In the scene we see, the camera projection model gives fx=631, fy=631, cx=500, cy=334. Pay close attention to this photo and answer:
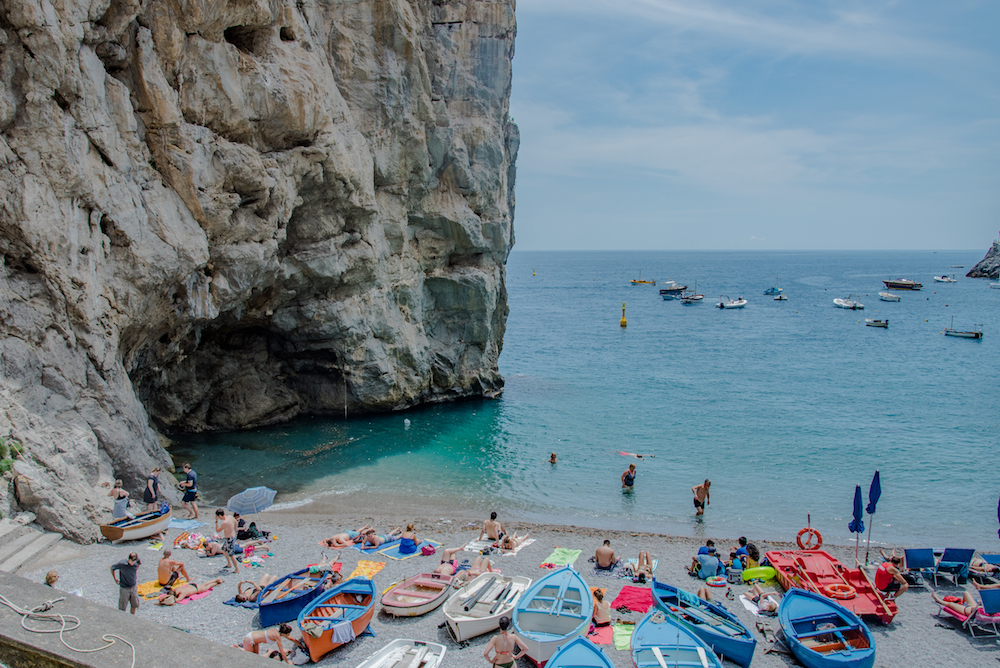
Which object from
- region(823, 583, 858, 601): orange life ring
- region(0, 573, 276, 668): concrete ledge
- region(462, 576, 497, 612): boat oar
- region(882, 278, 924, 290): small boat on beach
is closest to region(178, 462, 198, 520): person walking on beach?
region(462, 576, 497, 612): boat oar

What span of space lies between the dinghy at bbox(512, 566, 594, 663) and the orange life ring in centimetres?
553

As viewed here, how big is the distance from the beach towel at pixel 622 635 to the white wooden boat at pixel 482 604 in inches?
80.5

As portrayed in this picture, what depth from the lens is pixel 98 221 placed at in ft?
56.9

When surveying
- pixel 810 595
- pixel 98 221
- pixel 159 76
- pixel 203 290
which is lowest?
pixel 810 595

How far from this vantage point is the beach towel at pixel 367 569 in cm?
1515

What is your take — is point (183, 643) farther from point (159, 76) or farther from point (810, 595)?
point (159, 76)

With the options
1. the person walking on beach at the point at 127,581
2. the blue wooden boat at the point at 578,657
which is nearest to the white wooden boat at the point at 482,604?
the blue wooden boat at the point at 578,657

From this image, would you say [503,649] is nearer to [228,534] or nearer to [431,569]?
[431,569]

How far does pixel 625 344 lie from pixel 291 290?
4077cm

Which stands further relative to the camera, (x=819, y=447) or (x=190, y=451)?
(x=819, y=447)

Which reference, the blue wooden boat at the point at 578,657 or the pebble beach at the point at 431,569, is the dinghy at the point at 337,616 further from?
the blue wooden boat at the point at 578,657

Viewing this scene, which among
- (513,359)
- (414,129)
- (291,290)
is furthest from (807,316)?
(291,290)

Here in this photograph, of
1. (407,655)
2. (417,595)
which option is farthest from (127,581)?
(417,595)

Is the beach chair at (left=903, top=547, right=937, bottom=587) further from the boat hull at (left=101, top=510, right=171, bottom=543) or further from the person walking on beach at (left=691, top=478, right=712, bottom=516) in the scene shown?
the boat hull at (left=101, top=510, right=171, bottom=543)
